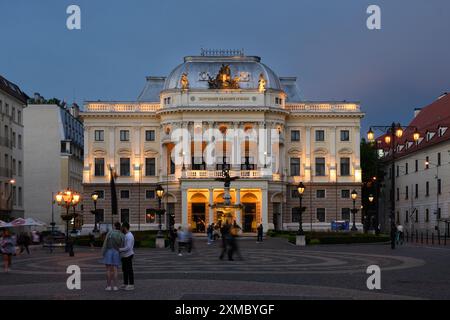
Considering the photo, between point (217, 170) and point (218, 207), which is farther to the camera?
point (217, 170)

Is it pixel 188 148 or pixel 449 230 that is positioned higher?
pixel 188 148

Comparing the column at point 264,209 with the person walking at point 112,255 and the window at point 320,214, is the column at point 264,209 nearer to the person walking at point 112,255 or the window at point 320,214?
the window at point 320,214

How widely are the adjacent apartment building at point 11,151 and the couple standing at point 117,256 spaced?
185 feet

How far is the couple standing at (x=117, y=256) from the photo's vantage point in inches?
973

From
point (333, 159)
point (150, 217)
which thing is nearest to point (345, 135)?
point (333, 159)

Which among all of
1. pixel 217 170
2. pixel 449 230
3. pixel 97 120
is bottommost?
pixel 449 230

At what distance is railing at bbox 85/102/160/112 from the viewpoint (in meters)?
104

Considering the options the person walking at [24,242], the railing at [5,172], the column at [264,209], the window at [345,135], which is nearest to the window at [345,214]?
the window at [345,135]

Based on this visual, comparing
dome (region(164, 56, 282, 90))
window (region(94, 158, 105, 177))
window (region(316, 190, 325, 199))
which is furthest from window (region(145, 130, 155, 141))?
window (region(316, 190, 325, 199))

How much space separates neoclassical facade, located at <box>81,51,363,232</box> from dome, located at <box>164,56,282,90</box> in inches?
5.1

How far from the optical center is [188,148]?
9969 centimetres
